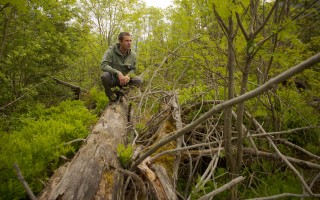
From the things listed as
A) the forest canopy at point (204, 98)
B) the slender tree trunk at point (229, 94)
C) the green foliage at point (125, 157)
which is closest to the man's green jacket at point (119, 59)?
the forest canopy at point (204, 98)

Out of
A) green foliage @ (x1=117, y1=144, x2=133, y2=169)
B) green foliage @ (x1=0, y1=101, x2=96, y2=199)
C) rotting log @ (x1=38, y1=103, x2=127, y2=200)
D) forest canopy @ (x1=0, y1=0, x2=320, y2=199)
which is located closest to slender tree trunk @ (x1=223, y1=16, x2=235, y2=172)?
forest canopy @ (x1=0, y1=0, x2=320, y2=199)

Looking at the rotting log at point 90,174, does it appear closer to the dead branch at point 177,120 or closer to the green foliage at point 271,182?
the dead branch at point 177,120

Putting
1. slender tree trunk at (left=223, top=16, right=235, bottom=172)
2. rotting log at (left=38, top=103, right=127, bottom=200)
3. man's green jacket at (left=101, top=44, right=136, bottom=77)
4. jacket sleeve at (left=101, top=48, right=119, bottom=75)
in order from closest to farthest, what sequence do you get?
1. rotting log at (left=38, top=103, right=127, bottom=200)
2. slender tree trunk at (left=223, top=16, right=235, bottom=172)
3. jacket sleeve at (left=101, top=48, right=119, bottom=75)
4. man's green jacket at (left=101, top=44, right=136, bottom=77)

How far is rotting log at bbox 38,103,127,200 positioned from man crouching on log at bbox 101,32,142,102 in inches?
82.9

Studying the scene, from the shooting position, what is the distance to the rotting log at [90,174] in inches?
67.3

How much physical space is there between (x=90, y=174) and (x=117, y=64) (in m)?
3.75

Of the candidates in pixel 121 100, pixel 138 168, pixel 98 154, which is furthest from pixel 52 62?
pixel 138 168

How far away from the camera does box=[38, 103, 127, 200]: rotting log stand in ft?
5.61

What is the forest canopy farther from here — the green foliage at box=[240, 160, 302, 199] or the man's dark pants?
the man's dark pants

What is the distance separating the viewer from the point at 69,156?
287 centimetres

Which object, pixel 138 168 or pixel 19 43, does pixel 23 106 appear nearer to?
pixel 19 43

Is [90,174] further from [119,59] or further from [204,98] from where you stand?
[119,59]

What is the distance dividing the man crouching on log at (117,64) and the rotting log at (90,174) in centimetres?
211

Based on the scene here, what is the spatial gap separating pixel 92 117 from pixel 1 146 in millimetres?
1942
